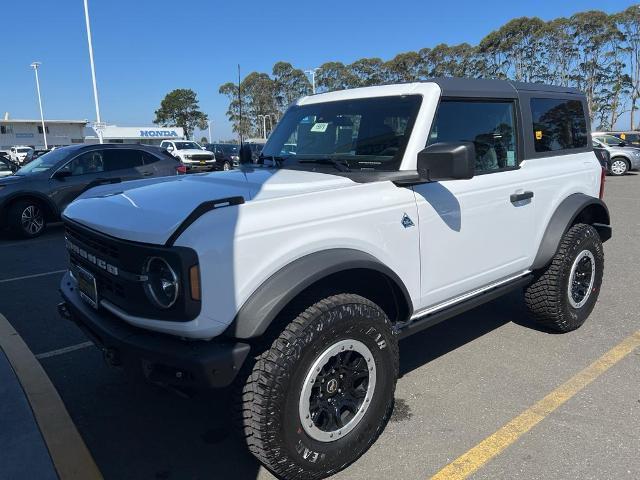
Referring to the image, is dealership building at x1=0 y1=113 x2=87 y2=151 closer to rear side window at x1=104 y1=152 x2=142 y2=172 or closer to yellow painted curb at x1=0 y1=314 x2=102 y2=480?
rear side window at x1=104 y1=152 x2=142 y2=172

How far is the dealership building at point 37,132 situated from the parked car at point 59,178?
228ft

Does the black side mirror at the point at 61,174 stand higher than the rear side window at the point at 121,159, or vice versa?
the rear side window at the point at 121,159

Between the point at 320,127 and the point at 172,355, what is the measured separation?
2045 mm

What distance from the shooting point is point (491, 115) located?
3.66m

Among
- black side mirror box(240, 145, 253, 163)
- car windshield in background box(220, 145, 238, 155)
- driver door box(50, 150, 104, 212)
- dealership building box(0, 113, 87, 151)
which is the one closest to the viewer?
black side mirror box(240, 145, 253, 163)

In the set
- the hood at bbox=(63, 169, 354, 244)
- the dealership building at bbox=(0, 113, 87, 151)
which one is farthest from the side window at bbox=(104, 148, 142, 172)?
the dealership building at bbox=(0, 113, 87, 151)

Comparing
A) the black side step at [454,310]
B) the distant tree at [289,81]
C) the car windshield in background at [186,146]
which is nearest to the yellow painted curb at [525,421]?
the black side step at [454,310]

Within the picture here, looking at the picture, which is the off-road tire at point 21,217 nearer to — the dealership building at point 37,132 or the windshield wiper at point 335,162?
the windshield wiper at point 335,162

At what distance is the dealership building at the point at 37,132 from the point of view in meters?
72.5

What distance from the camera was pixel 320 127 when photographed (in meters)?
3.62

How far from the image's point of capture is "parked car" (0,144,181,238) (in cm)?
930

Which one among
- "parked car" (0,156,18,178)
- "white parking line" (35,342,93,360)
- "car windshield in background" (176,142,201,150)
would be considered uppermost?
"car windshield in background" (176,142,201,150)

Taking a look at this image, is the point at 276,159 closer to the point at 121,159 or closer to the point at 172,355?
the point at 172,355

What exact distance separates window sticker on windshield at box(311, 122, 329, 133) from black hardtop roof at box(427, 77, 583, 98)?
766 millimetres
